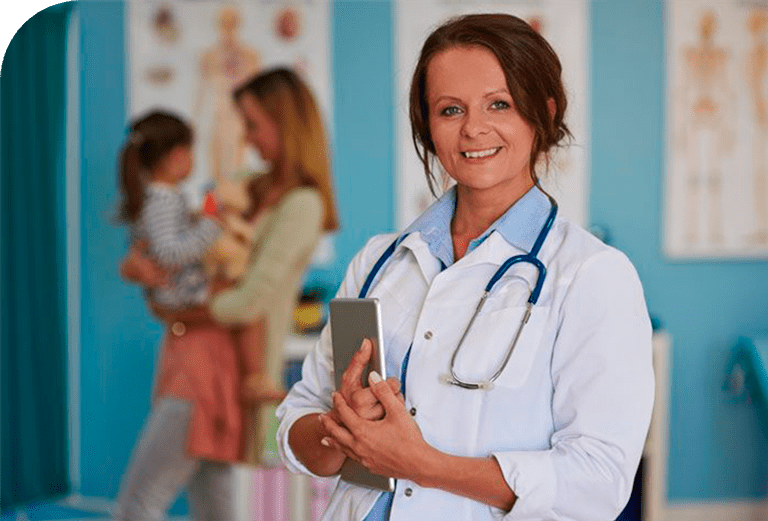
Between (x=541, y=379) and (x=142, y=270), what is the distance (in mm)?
2432

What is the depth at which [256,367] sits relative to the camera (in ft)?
10.9

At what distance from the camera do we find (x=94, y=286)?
3.76 meters

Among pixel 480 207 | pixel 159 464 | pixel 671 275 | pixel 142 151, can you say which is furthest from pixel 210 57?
pixel 480 207

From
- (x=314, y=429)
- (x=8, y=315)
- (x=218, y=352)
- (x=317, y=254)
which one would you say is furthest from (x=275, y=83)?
(x=314, y=429)

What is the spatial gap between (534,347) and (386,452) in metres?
0.22

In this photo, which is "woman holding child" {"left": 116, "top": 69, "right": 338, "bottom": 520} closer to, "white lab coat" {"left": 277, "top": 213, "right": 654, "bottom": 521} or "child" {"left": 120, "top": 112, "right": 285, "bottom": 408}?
"child" {"left": 120, "top": 112, "right": 285, "bottom": 408}

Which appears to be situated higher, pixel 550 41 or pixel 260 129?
pixel 550 41

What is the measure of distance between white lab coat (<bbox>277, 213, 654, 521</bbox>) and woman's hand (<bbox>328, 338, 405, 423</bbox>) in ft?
0.18

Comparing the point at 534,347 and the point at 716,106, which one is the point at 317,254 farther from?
the point at 534,347

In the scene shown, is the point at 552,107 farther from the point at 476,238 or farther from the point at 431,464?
the point at 431,464

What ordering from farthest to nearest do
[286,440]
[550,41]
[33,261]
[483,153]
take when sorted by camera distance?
[550,41] → [33,261] → [286,440] → [483,153]

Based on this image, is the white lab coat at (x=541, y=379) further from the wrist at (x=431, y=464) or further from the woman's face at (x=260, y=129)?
the woman's face at (x=260, y=129)

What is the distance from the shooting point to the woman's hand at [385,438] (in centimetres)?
114

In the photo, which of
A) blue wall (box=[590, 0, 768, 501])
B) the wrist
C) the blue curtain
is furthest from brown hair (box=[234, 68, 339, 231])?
the wrist
